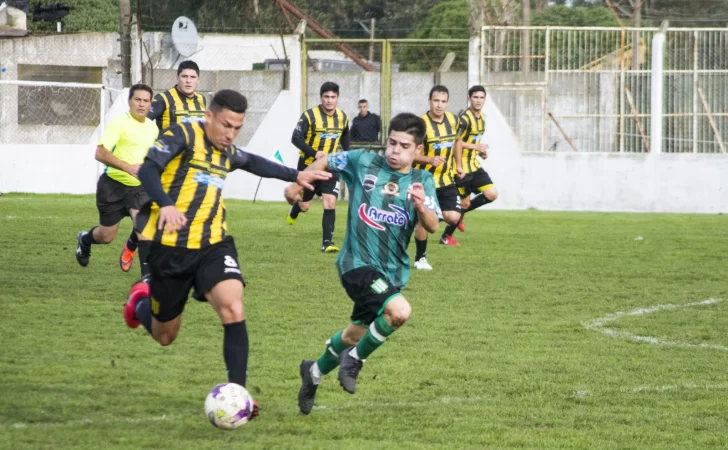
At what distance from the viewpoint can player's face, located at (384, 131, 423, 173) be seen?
243 inches

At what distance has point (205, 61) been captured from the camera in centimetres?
3659

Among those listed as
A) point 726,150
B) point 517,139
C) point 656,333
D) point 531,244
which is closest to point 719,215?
point 726,150

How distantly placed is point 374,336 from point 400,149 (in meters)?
1.07

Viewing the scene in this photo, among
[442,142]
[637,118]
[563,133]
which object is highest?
[637,118]

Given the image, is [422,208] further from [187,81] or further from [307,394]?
[187,81]

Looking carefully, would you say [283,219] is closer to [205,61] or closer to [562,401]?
[562,401]

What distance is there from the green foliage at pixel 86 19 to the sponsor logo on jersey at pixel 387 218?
1666 inches

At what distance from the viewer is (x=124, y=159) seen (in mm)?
10242

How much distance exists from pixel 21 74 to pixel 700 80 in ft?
67.0

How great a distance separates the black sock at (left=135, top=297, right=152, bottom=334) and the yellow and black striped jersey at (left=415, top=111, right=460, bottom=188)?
6954 millimetres

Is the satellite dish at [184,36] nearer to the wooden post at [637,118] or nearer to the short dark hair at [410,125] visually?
the wooden post at [637,118]

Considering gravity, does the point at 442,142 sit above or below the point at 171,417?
above

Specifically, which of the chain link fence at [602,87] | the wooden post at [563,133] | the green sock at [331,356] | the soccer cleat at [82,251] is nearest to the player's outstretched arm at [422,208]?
the green sock at [331,356]

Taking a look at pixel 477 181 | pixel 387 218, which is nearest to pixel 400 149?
pixel 387 218
